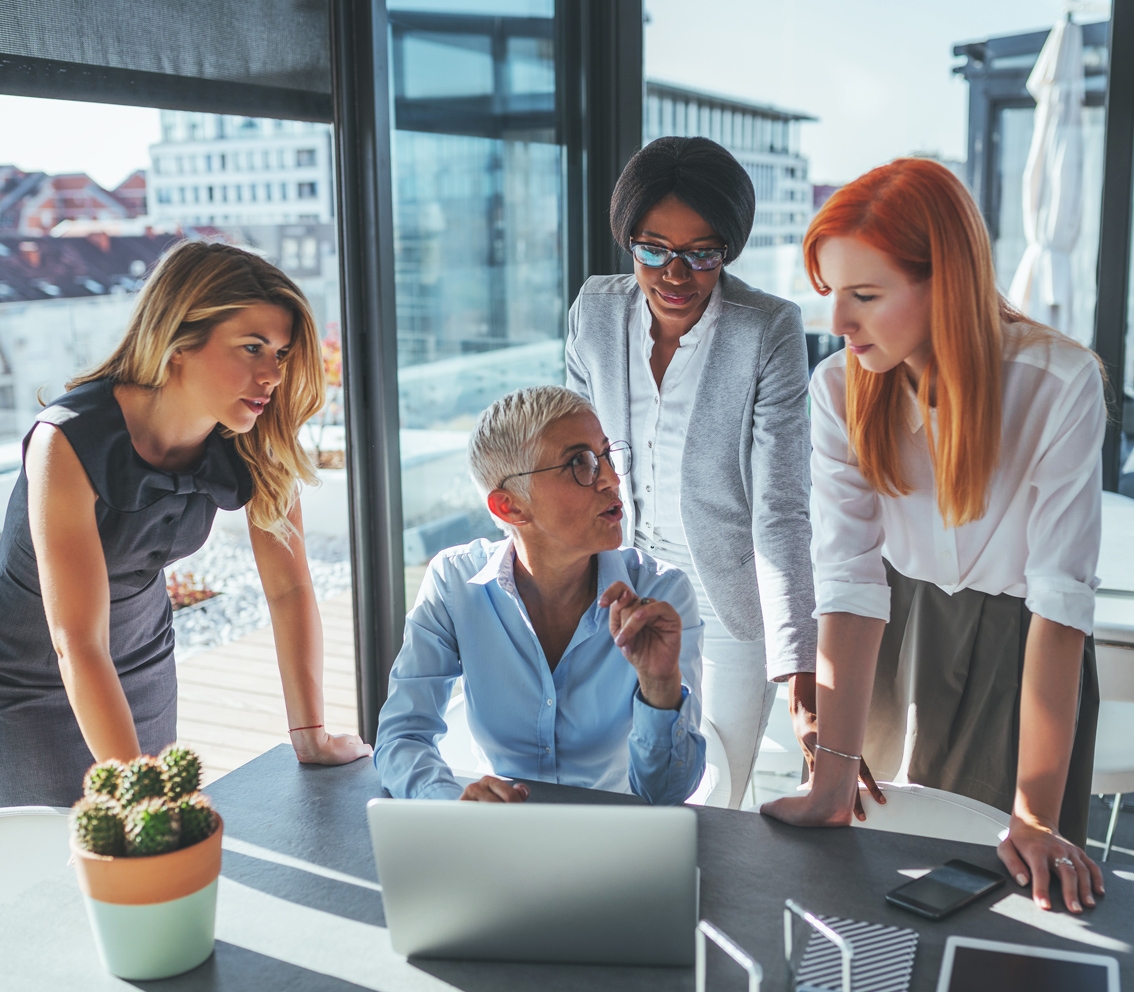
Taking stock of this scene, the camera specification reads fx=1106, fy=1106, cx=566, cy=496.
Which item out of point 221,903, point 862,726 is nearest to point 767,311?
point 862,726

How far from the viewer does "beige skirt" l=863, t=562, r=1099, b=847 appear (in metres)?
1.68

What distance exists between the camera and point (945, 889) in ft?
4.04

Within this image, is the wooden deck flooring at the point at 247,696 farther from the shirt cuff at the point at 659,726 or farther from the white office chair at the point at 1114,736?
the white office chair at the point at 1114,736

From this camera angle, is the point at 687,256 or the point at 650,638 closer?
the point at 650,638

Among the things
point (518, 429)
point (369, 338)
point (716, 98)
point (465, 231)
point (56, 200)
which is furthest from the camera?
point (716, 98)

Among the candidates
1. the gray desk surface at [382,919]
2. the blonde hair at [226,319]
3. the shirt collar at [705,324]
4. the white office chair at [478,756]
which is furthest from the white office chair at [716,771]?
the blonde hair at [226,319]

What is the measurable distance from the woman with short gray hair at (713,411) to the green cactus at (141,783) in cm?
114

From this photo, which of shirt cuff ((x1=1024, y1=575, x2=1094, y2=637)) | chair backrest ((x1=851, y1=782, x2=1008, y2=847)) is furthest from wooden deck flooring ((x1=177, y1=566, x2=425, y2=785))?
shirt cuff ((x1=1024, y1=575, x2=1094, y2=637))

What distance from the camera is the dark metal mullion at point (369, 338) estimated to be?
264 cm

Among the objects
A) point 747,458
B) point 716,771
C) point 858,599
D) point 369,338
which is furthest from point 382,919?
point 369,338

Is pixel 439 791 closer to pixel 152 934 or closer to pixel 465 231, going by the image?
pixel 152 934

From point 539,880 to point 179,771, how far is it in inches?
15.2

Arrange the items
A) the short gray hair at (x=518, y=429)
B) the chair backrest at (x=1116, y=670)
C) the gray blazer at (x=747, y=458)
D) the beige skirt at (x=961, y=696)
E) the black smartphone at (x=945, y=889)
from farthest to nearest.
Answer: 1. the chair backrest at (x=1116, y=670)
2. the gray blazer at (x=747, y=458)
3. the short gray hair at (x=518, y=429)
4. the beige skirt at (x=961, y=696)
5. the black smartphone at (x=945, y=889)

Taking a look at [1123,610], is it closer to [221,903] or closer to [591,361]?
[591,361]
